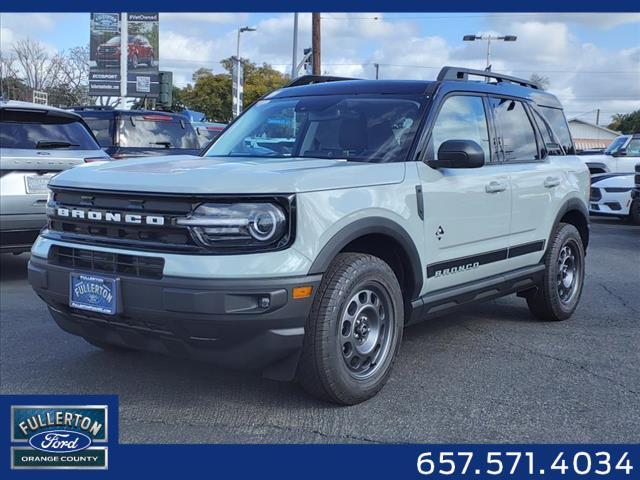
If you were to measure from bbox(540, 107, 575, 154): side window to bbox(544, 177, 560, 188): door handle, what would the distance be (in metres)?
0.59

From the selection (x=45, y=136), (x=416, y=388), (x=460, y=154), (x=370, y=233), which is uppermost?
(x=45, y=136)

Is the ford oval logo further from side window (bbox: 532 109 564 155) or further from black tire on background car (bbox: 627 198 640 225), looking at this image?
black tire on background car (bbox: 627 198 640 225)

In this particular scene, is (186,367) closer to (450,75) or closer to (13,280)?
(450,75)

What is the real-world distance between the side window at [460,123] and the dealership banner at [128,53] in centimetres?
2811

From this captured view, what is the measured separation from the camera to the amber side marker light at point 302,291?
338cm

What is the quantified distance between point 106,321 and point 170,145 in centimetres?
696

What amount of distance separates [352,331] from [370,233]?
55 cm

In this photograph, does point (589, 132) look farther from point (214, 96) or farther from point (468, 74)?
point (468, 74)

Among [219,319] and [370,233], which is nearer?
[219,319]

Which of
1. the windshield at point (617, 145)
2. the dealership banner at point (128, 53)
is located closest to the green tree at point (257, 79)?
the dealership banner at point (128, 53)

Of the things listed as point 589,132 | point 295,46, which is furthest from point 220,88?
point 589,132

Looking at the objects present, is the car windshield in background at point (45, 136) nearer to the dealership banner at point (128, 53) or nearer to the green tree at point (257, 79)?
the dealership banner at point (128, 53)

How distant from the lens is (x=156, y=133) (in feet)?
33.6

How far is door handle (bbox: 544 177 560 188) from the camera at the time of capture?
18.0 ft
